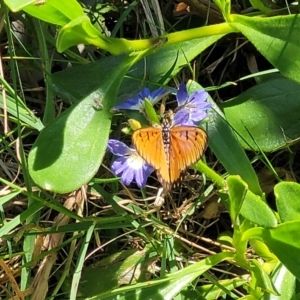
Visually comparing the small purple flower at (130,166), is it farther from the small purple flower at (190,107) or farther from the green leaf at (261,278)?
the green leaf at (261,278)

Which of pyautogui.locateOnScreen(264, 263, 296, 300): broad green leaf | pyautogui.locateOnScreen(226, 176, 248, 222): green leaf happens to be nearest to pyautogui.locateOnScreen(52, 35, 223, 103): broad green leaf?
pyautogui.locateOnScreen(226, 176, 248, 222): green leaf

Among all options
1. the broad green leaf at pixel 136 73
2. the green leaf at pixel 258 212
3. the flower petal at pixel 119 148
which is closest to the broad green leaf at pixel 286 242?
the green leaf at pixel 258 212

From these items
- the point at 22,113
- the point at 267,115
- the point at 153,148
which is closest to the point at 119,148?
the point at 153,148

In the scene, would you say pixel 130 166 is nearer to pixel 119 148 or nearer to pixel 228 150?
pixel 119 148

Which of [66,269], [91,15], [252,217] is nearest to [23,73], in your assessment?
[91,15]

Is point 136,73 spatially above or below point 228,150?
above

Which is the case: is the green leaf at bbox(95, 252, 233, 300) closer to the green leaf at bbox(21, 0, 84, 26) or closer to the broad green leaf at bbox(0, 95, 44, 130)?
the broad green leaf at bbox(0, 95, 44, 130)
